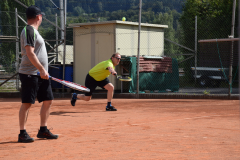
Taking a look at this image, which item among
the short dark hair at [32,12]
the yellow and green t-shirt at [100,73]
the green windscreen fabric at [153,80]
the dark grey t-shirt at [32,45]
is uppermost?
the short dark hair at [32,12]

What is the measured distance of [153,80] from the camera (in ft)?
49.2

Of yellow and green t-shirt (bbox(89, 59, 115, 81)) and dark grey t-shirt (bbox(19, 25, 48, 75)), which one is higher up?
dark grey t-shirt (bbox(19, 25, 48, 75))

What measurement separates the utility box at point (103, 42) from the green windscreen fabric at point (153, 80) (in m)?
0.87

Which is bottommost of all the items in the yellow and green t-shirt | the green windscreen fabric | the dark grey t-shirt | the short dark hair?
the green windscreen fabric

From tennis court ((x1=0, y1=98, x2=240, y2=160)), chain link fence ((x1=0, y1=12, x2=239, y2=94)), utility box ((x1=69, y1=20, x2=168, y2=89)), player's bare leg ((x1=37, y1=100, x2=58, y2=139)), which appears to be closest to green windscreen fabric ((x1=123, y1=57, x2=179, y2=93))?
chain link fence ((x1=0, y1=12, x2=239, y2=94))

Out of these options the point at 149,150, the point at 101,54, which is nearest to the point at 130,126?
the point at 149,150

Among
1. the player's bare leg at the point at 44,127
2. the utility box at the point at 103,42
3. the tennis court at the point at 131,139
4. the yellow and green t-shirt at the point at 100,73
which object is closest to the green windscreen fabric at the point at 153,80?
the utility box at the point at 103,42

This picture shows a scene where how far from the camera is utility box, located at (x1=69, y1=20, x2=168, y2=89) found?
569 inches

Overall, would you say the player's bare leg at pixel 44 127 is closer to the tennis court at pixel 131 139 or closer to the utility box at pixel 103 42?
the tennis court at pixel 131 139

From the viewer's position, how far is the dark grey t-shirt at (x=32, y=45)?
15.5 ft

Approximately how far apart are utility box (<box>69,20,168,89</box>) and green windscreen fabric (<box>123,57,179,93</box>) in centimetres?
87

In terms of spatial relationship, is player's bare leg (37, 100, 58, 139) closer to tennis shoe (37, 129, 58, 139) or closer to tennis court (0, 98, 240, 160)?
tennis shoe (37, 129, 58, 139)

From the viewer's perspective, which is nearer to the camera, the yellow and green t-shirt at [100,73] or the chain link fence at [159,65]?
the yellow and green t-shirt at [100,73]

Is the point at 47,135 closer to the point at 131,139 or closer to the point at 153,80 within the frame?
the point at 131,139
